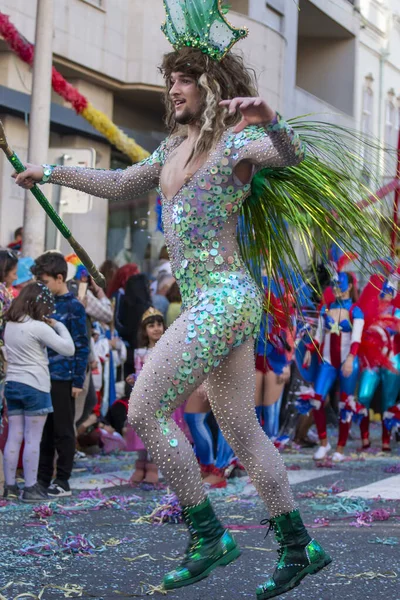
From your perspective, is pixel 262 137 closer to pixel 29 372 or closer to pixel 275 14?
pixel 29 372

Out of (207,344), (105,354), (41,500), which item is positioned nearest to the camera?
(207,344)

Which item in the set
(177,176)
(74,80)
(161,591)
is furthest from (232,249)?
(74,80)

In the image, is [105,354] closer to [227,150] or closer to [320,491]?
[320,491]

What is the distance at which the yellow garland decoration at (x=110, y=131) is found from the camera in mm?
14969

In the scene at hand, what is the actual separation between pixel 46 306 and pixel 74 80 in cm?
998

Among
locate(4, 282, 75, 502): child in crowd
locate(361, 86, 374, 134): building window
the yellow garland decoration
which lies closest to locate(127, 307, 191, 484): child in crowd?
locate(4, 282, 75, 502): child in crowd

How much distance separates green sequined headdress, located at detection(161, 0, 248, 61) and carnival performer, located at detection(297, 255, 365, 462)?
6050 millimetres

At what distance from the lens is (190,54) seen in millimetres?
4133

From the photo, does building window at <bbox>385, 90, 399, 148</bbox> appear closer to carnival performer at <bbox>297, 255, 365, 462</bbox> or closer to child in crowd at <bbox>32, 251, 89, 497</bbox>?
carnival performer at <bbox>297, 255, 365, 462</bbox>

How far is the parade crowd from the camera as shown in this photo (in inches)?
291

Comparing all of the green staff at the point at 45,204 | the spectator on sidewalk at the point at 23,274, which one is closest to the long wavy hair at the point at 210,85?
the green staff at the point at 45,204

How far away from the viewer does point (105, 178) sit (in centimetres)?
446

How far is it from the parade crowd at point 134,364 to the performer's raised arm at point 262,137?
2.84 ft

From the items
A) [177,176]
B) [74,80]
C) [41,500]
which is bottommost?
[41,500]
